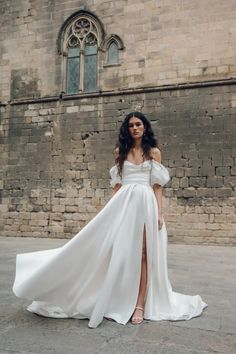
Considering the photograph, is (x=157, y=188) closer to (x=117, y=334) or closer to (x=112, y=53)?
(x=117, y=334)

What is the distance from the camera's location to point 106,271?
309 centimetres

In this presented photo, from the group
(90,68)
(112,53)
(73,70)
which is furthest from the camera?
(73,70)

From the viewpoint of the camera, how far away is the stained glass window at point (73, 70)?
11.3m

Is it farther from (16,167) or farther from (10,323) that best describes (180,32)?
(10,323)

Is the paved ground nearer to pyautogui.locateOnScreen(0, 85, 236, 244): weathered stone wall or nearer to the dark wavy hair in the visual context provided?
the dark wavy hair

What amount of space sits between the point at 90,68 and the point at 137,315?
9308 mm

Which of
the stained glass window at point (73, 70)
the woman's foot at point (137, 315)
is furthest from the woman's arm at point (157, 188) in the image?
the stained glass window at point (73, 70)

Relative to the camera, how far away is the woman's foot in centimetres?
294

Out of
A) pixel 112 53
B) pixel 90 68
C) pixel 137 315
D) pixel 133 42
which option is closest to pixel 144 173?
pixel 137 315

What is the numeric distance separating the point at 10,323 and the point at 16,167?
8.98 m

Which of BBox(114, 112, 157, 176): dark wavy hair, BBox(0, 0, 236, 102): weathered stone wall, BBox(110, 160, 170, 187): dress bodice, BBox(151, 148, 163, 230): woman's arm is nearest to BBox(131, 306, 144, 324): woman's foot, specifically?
BBox(151, 148, 163, 230): woman's arm

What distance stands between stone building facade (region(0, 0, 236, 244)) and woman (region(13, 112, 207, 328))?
21.7 ft

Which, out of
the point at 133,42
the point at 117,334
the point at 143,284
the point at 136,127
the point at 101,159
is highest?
the point at 133,42

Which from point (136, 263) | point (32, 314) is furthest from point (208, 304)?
point (32, 314)
